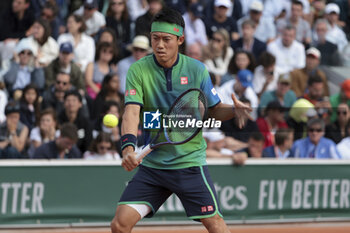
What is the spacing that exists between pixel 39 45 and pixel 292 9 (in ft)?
15.3

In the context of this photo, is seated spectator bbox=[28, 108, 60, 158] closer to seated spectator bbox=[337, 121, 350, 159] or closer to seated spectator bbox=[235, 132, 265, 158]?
seated spectator bbox=[235, 132, 265, 158]

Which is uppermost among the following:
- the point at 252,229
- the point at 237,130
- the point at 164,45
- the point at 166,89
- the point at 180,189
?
the point at 164,45

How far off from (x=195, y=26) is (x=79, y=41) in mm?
2091

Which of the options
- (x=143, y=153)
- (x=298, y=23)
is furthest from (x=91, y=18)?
(x=143, y=153)

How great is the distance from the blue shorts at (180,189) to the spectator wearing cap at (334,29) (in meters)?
8.35

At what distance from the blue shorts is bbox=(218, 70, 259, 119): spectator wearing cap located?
4.63 metres

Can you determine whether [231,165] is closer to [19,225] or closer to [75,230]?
[75,230]

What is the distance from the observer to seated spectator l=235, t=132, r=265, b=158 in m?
9.31

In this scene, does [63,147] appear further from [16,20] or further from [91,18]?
[91,18]

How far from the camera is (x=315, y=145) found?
965cm

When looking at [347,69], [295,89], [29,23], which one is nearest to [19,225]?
[29,23]

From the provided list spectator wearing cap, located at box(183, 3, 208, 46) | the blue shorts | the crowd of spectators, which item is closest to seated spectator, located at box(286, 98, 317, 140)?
the crowd of spectators

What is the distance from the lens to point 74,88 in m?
10.2

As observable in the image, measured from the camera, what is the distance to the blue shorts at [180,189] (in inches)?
215
